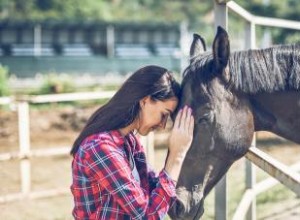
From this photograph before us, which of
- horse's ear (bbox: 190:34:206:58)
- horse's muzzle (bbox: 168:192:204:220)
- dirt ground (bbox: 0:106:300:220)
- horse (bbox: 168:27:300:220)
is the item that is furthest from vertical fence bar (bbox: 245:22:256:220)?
horse's muzzle (bbox: 168:192:204:220)

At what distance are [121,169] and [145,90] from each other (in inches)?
12.0

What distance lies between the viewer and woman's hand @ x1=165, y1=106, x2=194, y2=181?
2.13 meters

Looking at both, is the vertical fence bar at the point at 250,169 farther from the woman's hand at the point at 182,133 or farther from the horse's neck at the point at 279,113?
the woman's hand at the point at 182,133

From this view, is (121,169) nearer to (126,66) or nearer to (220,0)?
(220,0)

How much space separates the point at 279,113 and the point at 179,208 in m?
0.69

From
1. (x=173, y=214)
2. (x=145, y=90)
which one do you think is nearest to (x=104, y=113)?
(x=145, y=90)

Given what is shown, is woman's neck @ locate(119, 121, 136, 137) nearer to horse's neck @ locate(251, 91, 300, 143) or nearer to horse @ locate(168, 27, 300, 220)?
horse @ locate(168, 27, 300, 220)

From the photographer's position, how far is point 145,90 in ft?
6.84

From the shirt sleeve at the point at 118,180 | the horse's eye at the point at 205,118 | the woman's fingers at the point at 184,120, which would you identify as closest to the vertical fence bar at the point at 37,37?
the horse's eye at the point at 205,118

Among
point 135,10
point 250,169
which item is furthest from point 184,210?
point 135,10

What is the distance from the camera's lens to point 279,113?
2.66 meters

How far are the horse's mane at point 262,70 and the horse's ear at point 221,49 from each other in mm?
53

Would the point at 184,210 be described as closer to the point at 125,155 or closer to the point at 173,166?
the point at 173,166

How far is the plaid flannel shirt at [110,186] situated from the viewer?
2.01m
